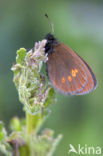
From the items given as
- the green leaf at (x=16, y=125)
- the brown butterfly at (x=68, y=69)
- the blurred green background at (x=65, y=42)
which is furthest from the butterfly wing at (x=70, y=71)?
the blurred green background at (x=65, y=42)

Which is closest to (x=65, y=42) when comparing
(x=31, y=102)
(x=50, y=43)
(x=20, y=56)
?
(x=50, y=43)

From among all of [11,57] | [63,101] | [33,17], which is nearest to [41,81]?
[63,101]

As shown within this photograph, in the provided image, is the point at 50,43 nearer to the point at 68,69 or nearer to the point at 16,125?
the point at 68,69

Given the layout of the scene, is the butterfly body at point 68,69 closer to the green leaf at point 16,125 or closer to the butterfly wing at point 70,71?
the butterfly wing at point 70,71

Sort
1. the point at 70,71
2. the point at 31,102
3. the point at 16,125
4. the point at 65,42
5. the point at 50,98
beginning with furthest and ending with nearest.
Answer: the point at 65,42 < the point at 70,71 < the point at 16,125 < the point at 50,98 < the point at 31,102

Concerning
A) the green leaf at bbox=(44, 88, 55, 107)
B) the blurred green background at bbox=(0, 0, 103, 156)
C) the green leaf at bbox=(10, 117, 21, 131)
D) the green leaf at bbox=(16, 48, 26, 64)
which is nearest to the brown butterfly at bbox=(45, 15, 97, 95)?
the green leaf at bbox=(44, 88, 55, 107)

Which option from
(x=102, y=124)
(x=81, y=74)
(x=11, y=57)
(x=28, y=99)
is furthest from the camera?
(x=11, y=57)

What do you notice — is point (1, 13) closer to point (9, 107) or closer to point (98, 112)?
point (9, 107)
